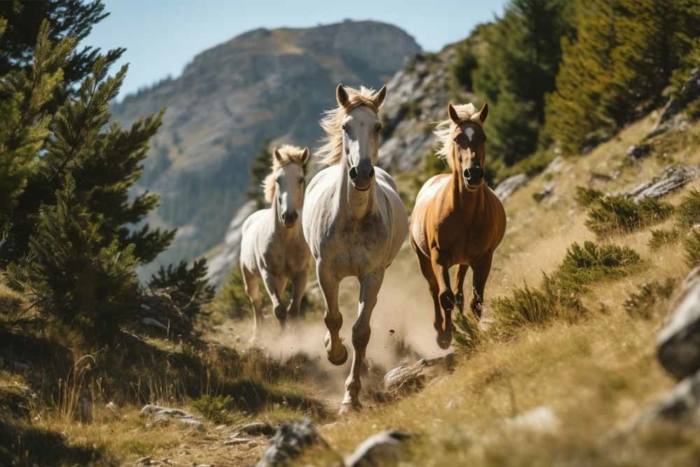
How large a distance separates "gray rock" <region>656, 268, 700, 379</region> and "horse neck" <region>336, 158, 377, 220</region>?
4470 mm

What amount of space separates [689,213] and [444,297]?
11.2ft

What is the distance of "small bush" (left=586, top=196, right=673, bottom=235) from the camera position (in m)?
9.72

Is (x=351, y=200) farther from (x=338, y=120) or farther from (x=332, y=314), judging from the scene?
(x=332, y=314)

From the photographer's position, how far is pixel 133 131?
9.83 m

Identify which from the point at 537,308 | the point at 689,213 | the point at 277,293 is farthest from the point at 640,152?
the point at 537,308

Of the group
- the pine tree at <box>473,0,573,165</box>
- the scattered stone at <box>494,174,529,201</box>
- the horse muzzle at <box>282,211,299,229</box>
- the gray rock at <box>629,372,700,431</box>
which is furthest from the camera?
the pine tree at <box>473,0,573,165</box>

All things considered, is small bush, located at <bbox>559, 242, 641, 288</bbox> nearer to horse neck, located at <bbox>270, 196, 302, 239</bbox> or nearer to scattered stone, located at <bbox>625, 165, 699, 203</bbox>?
scattered stone, located at <bbox>625, 165, 699, 203</bbox>

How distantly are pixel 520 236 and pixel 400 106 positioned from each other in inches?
1914

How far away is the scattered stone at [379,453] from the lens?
3.47 meters

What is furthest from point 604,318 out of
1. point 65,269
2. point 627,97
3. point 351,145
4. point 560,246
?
point 627,97

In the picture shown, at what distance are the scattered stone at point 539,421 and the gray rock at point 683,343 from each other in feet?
2.12

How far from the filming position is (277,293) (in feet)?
37.7

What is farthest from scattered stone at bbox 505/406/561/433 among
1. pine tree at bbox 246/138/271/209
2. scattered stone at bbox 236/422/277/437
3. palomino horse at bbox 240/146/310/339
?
pine tree at bbox 246/138/271/209

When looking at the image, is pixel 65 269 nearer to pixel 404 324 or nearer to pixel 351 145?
pixel 351 145
